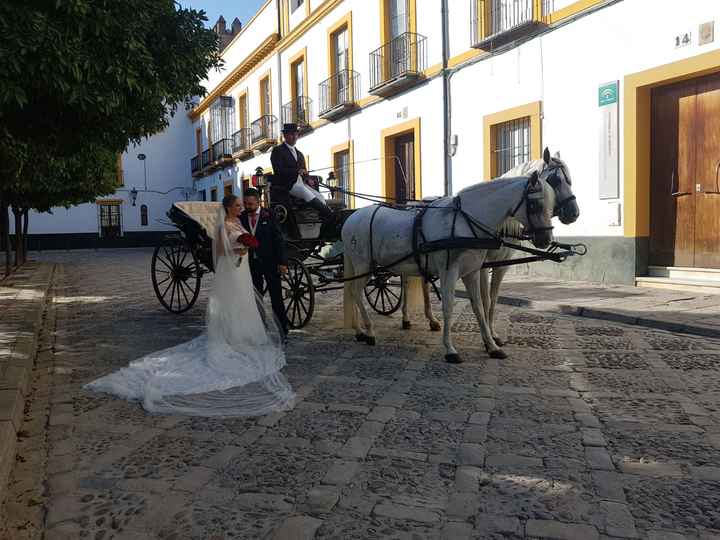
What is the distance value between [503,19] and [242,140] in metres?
15.9

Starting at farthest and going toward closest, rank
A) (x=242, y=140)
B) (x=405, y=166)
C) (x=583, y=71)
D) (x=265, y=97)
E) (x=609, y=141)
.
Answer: (x=242, y=140)
(x=265, y=97)
(x=405, y=166)
(x=583, y=71)
(x=609, y=141)

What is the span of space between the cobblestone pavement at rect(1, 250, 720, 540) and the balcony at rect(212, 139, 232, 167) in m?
23.0

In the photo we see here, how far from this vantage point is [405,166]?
1516 cm

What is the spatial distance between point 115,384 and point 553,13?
364 inches

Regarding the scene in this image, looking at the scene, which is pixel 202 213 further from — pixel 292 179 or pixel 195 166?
pixel 195 166

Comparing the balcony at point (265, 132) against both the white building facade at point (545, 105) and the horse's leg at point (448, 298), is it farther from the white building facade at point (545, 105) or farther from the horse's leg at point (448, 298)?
the horse's leg at point (448, 298)

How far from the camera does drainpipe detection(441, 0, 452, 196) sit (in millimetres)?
12758

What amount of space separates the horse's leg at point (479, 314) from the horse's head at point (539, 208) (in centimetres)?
64

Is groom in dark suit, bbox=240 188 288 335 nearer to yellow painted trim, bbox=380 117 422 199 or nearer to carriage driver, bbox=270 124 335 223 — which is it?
carriage driver, bbox=270 124 335 223

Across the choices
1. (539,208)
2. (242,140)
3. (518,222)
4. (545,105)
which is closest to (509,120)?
(545,105)

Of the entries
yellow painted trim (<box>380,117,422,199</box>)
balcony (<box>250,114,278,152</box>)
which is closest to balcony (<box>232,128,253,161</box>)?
balcony (<box>250,114,278,152</box>)

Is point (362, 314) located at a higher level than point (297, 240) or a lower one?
lower

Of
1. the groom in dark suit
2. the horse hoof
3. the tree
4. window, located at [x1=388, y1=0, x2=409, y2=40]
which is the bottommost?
the horse hoof

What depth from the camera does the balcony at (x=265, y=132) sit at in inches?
877
